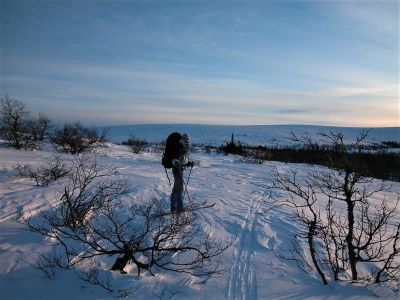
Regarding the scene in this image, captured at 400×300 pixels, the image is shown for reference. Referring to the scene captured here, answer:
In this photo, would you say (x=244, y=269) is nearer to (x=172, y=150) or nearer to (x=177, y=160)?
(x=177, y=160)

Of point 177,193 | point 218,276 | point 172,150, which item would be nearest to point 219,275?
point 218,276

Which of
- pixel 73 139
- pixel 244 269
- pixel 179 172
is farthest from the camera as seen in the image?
pixel 73 139

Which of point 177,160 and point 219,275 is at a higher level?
point 177,160

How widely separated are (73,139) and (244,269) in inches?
654

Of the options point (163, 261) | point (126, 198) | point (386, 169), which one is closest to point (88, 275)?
point (163, 261)

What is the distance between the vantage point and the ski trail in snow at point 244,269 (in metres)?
4.43

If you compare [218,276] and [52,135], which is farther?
[52,135]

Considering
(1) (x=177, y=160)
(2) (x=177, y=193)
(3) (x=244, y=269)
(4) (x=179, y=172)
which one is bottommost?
(3) (x=244, y=269)

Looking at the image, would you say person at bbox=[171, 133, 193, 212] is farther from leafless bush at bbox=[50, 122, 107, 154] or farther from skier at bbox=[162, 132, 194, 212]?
leafless bush at bbox=[50, 122, 107, 154]

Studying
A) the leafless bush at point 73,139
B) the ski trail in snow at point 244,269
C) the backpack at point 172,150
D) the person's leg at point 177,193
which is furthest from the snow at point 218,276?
the leafless bush at point 73,139

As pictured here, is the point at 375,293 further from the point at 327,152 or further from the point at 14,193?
the point at 14,193

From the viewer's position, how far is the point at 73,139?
64.1 ft

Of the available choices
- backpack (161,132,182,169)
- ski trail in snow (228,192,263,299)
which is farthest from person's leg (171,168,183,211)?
ski trail in snow (228,192,263,299)

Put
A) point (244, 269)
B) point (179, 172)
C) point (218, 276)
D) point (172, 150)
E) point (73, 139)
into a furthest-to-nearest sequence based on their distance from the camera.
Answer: point (73, 139) < point (172, 150) < point (179, 172) < point (244, 269) < point (218, 276)
